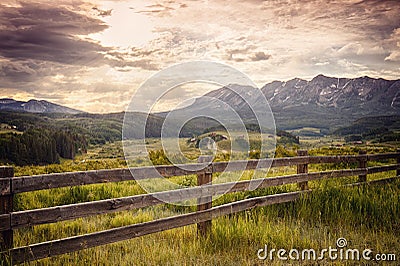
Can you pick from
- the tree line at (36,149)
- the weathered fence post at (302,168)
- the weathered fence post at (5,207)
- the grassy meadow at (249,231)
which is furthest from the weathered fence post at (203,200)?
the tree line at (36,149)

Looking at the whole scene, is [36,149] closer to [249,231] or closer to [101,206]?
[249,231]

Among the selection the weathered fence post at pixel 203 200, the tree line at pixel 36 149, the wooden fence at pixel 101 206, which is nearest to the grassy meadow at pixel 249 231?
the weathered fence post at pixel 203 200

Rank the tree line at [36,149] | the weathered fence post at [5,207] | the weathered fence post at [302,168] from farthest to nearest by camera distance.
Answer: the tree line at [36,149]
the weathered fence post at [302,168]
the weathered fence post at [5,207]

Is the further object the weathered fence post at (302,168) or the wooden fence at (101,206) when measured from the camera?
the weathered fence post at (302,168)

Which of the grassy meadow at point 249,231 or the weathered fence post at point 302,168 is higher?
the weathered fence post at point 302,168

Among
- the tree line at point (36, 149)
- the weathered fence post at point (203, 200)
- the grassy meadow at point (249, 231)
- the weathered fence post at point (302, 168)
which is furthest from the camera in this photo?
Answer: the tree line at point (36, 149)

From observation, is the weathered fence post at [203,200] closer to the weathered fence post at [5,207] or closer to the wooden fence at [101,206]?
the wooden fence at [101,206]

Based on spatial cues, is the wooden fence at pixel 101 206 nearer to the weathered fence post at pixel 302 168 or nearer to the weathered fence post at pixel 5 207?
the weathered fence post at pixel 5 207

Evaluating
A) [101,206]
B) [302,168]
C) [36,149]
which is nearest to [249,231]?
[101,206]

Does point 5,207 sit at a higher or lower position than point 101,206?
higher

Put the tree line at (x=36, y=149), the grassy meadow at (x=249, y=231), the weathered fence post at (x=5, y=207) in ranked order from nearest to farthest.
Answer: the weathered fence post at (x=5, y=207), the grassy meadow at (x=249, y=231), the tree line at (x=36, y=149)

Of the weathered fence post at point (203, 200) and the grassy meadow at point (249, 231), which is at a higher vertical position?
the weathered fence post at point (203, 200)

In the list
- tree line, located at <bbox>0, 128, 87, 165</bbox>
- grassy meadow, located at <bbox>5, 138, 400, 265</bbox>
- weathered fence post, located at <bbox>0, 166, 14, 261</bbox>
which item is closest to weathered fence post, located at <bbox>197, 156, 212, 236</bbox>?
grassy meadow, located at <bbox>5, 138, 400, 265</bbox>

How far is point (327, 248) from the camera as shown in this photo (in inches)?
243
